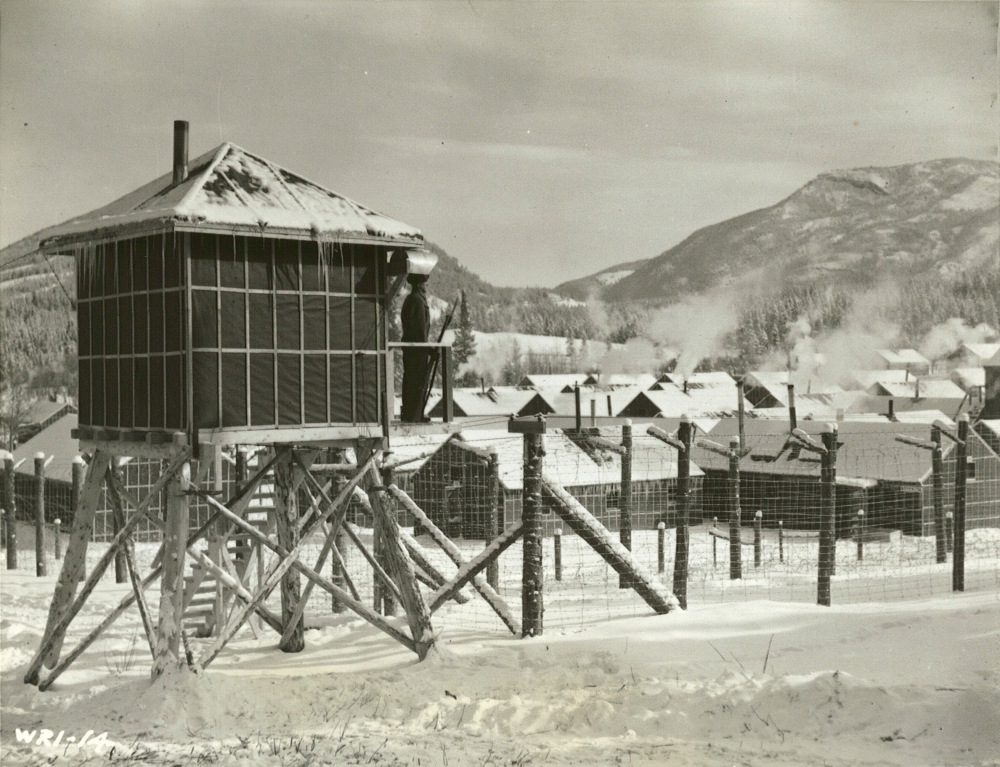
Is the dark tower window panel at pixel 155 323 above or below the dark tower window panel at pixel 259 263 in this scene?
below

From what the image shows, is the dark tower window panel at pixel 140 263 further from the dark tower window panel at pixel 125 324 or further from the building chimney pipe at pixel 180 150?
the building chimney pipe at pixel 180 150

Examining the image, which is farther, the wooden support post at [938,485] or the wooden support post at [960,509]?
the wooden support post at [938,485]

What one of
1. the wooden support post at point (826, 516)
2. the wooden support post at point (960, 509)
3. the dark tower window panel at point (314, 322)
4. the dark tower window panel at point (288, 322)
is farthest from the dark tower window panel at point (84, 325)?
the wooden support post at point (960, 509)

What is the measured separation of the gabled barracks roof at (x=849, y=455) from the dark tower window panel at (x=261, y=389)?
22861 millimetres

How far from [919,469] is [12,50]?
30.5 metres

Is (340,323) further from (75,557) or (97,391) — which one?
(75,557)

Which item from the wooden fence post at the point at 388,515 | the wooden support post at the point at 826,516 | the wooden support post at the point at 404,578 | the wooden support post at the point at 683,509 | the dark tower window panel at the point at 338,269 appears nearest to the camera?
the dark tower window panel at the point at 338,269

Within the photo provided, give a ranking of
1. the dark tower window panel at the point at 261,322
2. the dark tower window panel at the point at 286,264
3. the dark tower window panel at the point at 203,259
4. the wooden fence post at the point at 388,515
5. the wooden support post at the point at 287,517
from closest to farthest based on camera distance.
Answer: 1. the dark tower window panel at the point at 203,259
2. the dark tower window panel at the point at 261,322
3. the dark tower window panel at the point at 286,264
4. the wooden fence post at the point at 388,515
5. the wooden support post at the point at 287,517

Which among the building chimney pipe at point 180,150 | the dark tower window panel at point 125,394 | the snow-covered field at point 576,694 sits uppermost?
the building chimney pipe at point 180,150

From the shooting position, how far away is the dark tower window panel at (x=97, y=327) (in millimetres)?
11773

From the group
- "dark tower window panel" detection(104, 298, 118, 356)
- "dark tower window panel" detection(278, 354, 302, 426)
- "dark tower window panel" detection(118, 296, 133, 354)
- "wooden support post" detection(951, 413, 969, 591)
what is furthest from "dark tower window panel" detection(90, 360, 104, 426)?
"wooden support post" detection(951, 413, 969, 591)

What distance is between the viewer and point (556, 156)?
181 feet

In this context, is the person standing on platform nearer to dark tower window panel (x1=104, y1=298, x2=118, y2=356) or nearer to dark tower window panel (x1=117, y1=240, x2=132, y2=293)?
dark tower window panel (x1=117, y1=240, x2=132, y2=293)

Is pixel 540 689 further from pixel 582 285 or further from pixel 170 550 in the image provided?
pixel 582 285
